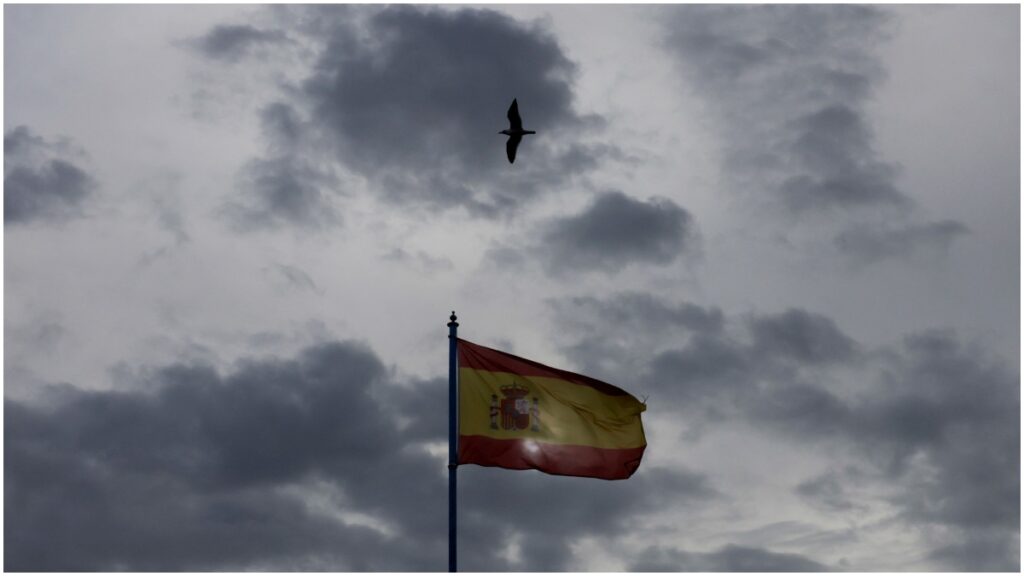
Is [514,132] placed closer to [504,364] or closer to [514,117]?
[514,117]

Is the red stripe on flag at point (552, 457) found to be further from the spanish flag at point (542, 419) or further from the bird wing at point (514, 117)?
the bird wing at point (514, 117)

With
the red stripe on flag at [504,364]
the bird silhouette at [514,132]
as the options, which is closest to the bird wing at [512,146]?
the bird silhouette at [514,132]

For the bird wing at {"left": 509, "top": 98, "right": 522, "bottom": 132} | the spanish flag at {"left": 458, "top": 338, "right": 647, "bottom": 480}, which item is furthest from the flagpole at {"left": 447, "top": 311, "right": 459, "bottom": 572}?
the bird wing at {"left": 509, "top": 98, "right": 522, "bottom": 132}

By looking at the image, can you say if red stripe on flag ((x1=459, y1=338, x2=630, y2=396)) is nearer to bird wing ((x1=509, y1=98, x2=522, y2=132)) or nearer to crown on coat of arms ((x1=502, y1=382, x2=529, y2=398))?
crown on coat of arms ((x1=502, y1=382, x2=529, y2=398))

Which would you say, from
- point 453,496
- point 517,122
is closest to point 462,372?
point 453,496

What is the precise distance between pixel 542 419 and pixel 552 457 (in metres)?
1.01

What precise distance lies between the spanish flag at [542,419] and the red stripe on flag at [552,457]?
2 centimetres

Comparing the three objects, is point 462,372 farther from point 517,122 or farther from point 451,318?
point 517,122

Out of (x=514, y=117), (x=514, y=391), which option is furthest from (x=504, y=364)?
(x=514, y=117)

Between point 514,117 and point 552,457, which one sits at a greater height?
point 514,117

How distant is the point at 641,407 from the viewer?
4297 cm

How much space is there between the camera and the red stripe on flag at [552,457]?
39.4 m

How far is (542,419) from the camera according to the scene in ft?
135

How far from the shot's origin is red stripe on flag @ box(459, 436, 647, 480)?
3944 cm
